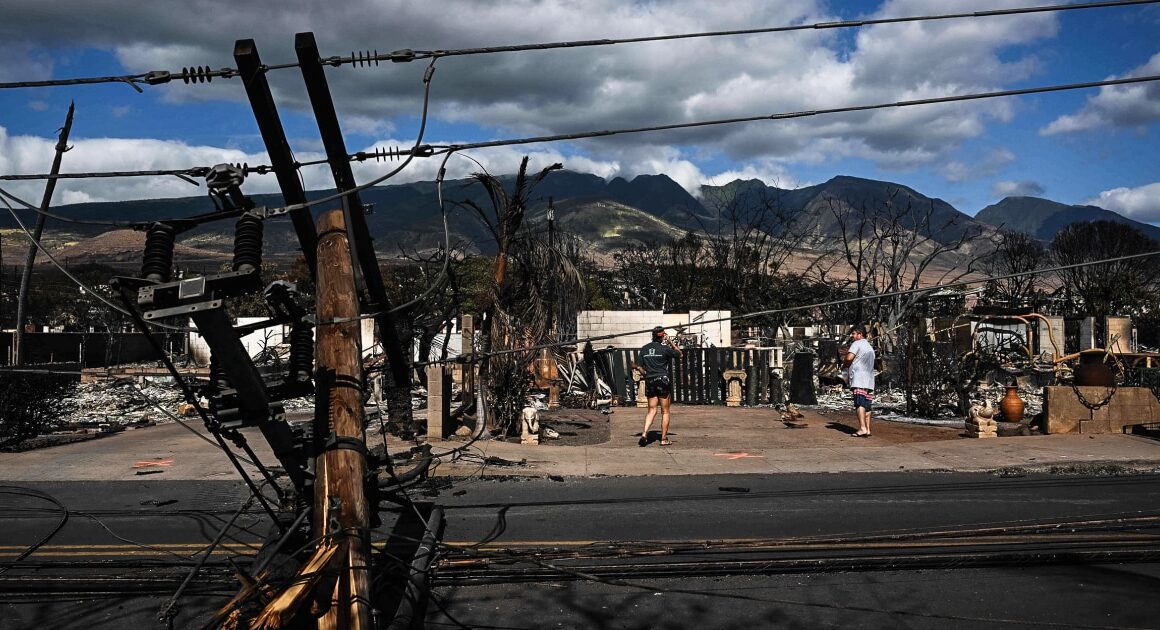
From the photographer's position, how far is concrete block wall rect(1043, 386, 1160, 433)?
13055mm

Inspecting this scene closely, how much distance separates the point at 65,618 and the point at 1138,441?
1268 centimetres

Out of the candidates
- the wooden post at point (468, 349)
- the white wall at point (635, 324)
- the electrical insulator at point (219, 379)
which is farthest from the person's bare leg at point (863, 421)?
the white wall at point (635, 324)

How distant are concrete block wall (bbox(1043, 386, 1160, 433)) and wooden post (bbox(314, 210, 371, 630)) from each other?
11.8 meters

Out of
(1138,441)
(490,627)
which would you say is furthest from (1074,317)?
(490,627)

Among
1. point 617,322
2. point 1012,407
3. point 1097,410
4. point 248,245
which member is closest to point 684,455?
point 1012,407

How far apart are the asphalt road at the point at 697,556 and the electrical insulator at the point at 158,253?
2389 mm

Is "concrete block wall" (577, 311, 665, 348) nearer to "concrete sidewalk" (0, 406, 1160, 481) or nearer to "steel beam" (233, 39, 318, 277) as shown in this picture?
"concrete sidewalk" (0, 406, 1160, 481)

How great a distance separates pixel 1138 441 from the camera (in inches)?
477

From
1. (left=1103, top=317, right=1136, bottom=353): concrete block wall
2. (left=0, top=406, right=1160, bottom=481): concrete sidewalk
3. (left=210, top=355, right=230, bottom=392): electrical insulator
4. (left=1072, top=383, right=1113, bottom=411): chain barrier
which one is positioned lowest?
(left=0, top=406, right=1160, bottom=481): concrete sidewalk

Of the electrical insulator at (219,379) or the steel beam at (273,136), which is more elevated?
the steel beam at (273,136)

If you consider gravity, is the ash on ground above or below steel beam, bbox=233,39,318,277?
below

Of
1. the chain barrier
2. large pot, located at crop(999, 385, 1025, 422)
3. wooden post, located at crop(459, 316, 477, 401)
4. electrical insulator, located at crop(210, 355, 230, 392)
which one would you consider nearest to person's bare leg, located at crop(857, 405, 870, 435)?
large pot, located at crop(999, 385, 1025, 422)

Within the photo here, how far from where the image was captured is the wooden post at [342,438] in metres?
4.15

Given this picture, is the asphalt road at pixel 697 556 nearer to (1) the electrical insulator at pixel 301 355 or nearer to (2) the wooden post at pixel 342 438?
(2) the wooden post at pixel 342 438
